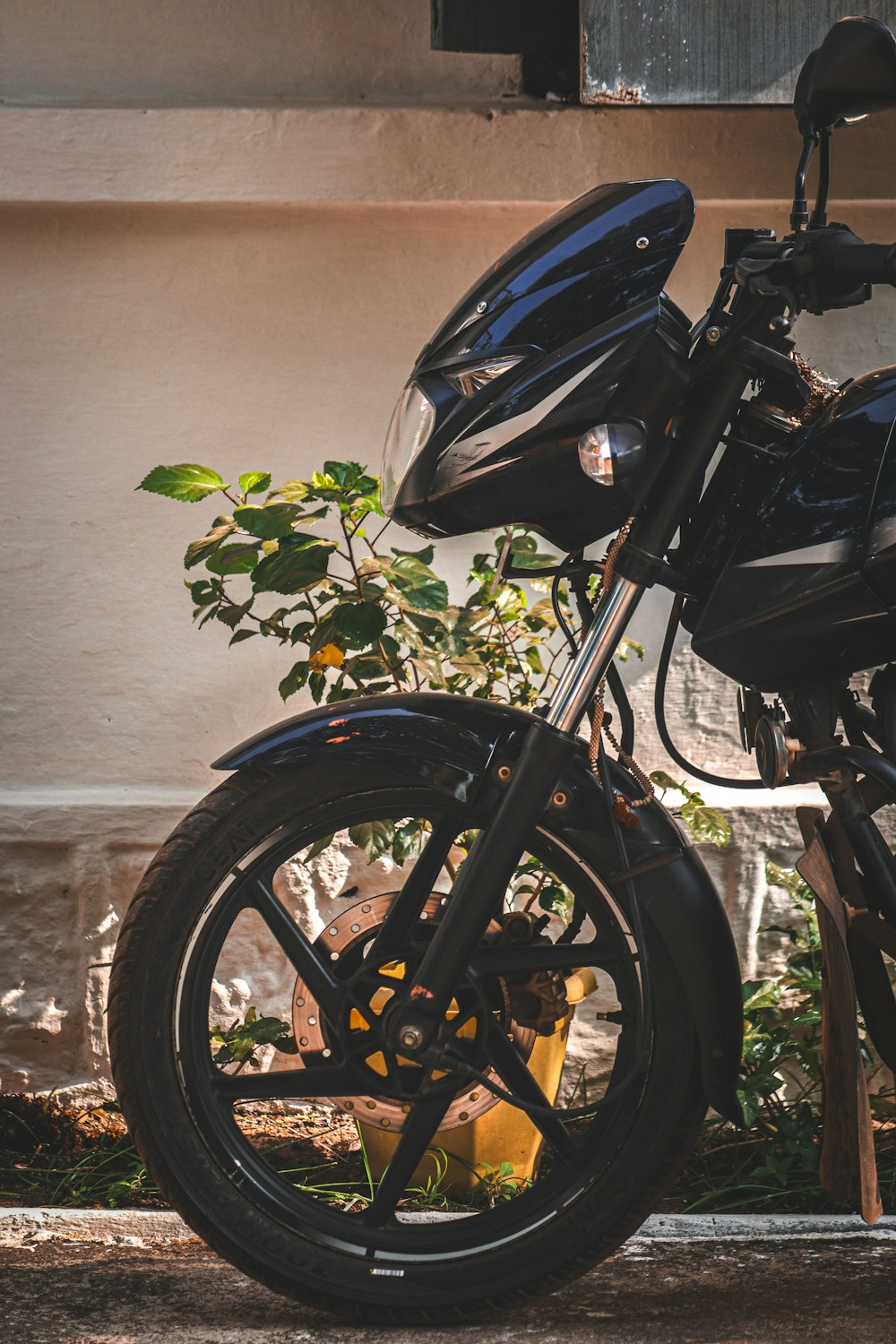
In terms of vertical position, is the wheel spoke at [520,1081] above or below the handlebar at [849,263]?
below

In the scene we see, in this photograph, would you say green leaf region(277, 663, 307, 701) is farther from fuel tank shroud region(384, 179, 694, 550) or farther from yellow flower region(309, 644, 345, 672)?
fuel tank shroud region(384, 179, 694, 550)

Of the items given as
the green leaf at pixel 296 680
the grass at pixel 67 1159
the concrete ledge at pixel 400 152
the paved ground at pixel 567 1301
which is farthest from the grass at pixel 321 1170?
the concrete ledge at pixel 400 152

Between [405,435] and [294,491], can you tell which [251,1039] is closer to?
[294,491]

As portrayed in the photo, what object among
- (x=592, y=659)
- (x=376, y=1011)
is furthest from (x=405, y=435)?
(x=376, y=1011)

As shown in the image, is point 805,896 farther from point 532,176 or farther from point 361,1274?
point 532,176

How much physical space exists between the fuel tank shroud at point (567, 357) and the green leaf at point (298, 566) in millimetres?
517

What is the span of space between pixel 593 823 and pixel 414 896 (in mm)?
A: 295

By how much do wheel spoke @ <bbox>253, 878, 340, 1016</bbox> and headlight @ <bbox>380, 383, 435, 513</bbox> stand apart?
0.59 metres

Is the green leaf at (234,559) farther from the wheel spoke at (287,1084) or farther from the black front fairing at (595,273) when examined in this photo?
the wheel spoke at (287,1084)

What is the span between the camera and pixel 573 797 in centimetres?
168

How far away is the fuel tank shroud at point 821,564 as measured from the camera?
1.55 m

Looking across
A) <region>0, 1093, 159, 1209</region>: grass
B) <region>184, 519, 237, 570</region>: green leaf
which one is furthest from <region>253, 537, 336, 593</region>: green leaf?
<region>0, 1093, 159, 1209</region>: grass

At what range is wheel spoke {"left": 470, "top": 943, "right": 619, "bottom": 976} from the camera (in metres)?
1.74

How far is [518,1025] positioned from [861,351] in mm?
1798
